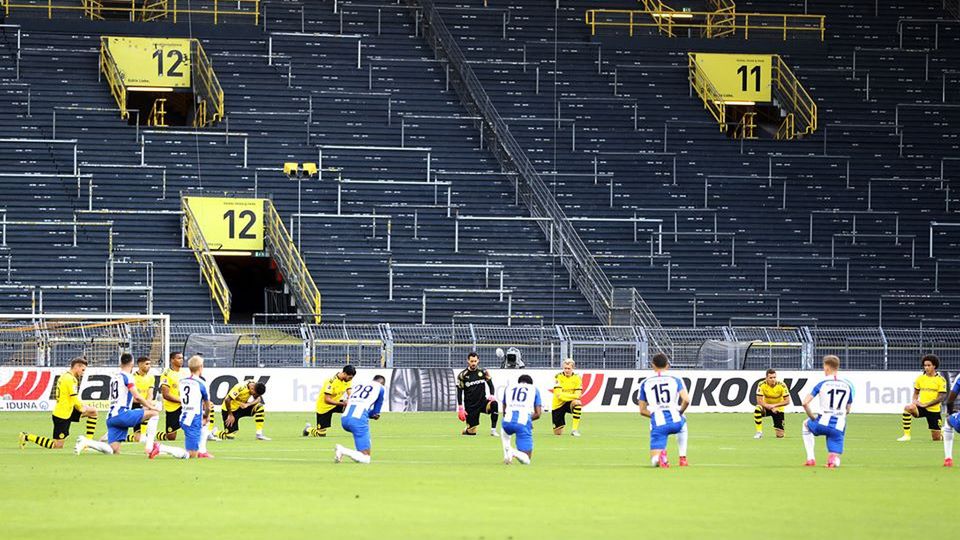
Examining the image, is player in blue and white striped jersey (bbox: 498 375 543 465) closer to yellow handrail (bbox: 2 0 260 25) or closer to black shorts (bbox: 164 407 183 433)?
black shorts (bbox: 164 407 183 433)

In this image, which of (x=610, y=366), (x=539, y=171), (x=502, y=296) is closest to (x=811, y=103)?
(x=539, y=171)

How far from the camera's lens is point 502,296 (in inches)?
1933

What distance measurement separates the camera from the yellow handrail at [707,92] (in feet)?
188

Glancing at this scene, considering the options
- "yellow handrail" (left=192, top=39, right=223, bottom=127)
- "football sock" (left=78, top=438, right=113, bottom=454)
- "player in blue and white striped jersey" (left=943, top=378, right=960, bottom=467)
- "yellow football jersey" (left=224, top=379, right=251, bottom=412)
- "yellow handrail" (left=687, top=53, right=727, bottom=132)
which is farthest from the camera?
"yellow handrail" (left=687, top=53, right=727, bottom=132)

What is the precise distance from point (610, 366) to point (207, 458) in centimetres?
1941

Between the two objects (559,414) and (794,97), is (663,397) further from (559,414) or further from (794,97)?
(794,97)

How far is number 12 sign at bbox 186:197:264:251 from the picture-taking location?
49.3 metres

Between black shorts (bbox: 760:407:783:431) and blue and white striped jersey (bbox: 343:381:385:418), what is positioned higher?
blue and white striped jersey (bbox: 343:381:385:418)

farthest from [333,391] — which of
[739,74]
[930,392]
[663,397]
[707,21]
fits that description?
[707,21]

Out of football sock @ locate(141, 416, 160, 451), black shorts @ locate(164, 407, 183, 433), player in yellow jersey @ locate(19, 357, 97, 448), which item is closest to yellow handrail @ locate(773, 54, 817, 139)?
black shorts @ locate(164, 407, 183, 433)

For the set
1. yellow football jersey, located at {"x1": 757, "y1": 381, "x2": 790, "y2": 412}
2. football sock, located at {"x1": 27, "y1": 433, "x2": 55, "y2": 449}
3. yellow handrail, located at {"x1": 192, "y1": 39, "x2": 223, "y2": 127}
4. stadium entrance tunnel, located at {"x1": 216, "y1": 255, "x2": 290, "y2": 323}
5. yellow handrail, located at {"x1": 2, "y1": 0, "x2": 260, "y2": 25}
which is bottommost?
football sock, located at {"x1": 27, "y1": 433, "x2": 55, "y2": 449}

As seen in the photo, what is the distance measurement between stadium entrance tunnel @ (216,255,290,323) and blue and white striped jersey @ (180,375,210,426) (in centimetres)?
2638

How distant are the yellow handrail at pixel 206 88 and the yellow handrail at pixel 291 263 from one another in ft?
17.7

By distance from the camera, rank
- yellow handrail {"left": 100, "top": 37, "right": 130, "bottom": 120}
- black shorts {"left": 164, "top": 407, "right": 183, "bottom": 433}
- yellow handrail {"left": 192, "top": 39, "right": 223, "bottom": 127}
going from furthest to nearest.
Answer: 1. yellow handrail {"left": 192, "top": 39, "right": 223, "bottom": 127}
2. yellow handrail {"left": 100, "top": 37, "right": 130, "bottom": 120}
3. black shorts {"left": 164, "top": 407, "right": 183, "bottom": 433}
